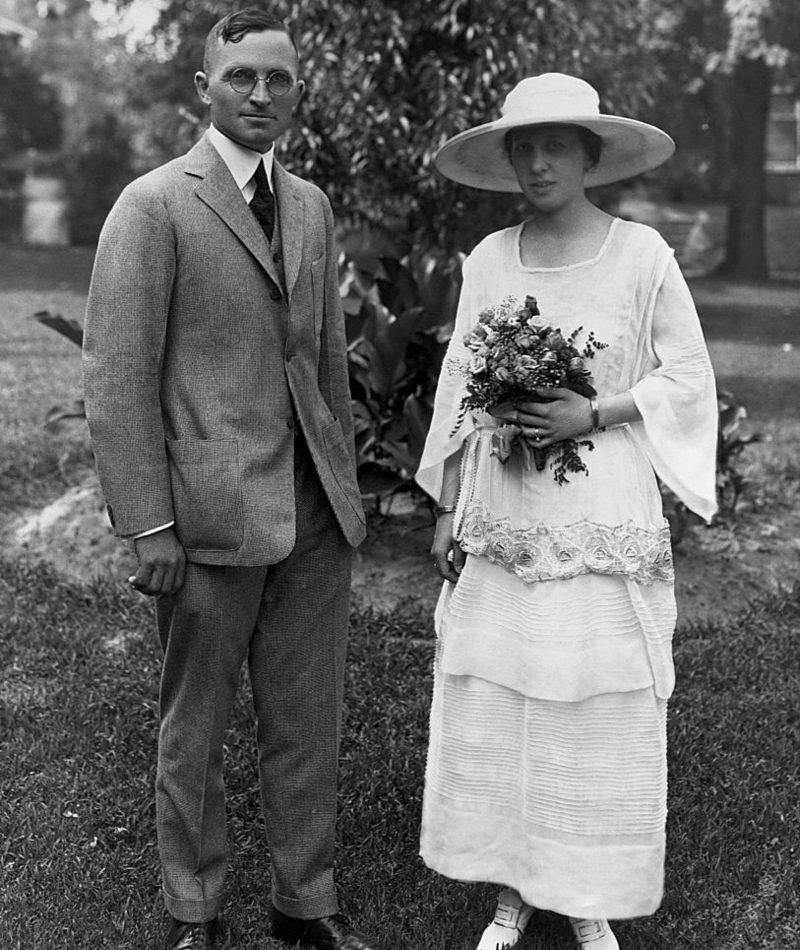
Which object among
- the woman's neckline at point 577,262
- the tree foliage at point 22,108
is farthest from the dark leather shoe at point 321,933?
the tree foliage at point 22,108

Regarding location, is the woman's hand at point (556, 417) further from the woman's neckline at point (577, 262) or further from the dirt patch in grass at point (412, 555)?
the dirt patch in grass at point (412, 555)

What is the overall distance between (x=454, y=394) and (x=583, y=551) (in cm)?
56

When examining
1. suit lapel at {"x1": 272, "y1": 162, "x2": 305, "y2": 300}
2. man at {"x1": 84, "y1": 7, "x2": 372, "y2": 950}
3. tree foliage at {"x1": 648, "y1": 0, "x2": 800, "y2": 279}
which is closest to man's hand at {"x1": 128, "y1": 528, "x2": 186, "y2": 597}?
man at {"x1": 84, "y1": 7, "x2": 372, "y2": 950}

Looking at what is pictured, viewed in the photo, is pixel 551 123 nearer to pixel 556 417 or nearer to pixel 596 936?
pixel 556 417

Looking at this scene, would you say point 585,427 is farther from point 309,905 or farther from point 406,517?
point 406,517

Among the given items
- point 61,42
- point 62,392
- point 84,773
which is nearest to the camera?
point 84,773

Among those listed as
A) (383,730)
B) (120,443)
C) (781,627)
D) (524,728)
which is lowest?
(781,627)

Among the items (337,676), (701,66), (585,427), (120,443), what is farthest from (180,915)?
(701,66)

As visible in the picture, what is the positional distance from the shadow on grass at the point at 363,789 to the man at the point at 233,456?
37 centimetres

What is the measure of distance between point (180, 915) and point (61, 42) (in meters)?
50.4

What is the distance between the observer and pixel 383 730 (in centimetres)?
465

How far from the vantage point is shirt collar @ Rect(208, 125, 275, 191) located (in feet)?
10.0

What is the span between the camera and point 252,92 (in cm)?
295

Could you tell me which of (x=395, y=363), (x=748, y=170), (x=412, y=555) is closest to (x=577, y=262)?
(x=395, y=363)
